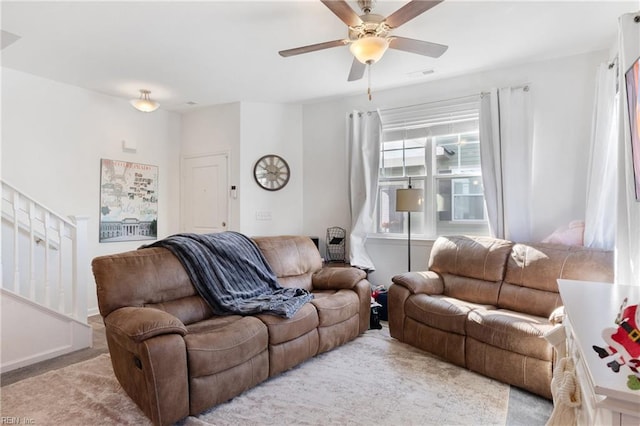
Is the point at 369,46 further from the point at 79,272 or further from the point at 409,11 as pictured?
the point at 79,272

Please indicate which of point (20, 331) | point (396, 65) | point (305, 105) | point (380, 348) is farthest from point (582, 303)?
point (305, 105)

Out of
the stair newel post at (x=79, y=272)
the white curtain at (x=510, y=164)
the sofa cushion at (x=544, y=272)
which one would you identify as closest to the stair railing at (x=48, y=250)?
the stair newel post at (x=79, y=272)

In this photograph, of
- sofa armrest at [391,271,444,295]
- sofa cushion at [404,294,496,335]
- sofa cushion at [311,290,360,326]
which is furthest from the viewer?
sofa armrest at [391,271,444,295]

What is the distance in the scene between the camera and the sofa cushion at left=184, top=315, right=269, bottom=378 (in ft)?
6.48

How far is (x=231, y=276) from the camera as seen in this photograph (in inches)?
110

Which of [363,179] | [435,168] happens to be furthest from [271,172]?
[435,168]

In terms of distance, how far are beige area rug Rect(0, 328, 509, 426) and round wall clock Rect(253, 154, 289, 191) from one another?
259 cm

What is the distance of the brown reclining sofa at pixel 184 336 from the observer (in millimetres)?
1847

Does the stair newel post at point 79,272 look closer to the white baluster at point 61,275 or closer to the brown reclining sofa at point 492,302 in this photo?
the white baluster at point 61,275

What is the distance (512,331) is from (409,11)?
217cm

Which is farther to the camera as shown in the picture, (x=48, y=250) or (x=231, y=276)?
(x=48, y=250)

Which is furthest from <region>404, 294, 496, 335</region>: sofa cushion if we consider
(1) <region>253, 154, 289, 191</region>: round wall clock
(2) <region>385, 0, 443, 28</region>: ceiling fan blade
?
(1) <region>253, 154, 289, 191</region>: round wall clock

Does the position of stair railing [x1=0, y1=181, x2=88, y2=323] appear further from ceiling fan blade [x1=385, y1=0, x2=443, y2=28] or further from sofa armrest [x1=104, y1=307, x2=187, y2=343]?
ceiling fan blade [x1=385, y1=0, x2=443, y2=28]

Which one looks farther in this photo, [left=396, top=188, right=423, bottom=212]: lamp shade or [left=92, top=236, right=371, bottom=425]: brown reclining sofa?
[left=396, top=188, right=423, bottom=212]: lamp shade
